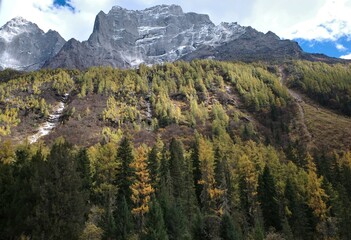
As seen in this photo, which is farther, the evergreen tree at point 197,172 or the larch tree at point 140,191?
the evergreen tree at point 197,172

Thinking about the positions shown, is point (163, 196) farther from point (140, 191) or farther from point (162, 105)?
point (162, 105)

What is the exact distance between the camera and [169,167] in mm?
73500

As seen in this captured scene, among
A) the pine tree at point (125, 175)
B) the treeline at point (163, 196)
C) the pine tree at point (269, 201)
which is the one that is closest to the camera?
the treeline at point (163, 196)

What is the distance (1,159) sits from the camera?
51.5 m

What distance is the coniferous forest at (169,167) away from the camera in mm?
33750

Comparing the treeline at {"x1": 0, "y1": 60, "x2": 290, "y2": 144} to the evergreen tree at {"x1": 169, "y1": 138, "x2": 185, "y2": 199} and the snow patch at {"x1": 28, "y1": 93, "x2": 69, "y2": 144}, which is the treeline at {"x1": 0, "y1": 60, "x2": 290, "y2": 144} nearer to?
the snow patch at {"x1": 28, "y1": 93, "x2": 69, "y2": 144}

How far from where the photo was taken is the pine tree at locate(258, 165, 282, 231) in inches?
2771

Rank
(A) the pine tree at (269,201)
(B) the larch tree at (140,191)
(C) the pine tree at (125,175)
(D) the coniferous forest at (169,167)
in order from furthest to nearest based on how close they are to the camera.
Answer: (A) the pine tree at (269,201) → (C) the pine tree at (125,175) → (B) the larch tree at (140,191) → (D) the coniferous forest at (169,167)

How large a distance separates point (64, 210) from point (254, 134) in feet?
382

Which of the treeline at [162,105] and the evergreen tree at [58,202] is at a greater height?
the treeline at [162,105]

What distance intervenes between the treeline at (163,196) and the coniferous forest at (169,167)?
18cm

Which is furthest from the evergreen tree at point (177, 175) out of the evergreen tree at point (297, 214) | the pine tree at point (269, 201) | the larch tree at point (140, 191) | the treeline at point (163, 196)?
the evergreen tree at point (297, 214)

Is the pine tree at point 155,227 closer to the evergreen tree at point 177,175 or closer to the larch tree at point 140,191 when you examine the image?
the larch tree at point 140,191

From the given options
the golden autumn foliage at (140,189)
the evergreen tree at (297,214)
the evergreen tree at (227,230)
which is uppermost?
the golden autumn foliage at (140,189)
